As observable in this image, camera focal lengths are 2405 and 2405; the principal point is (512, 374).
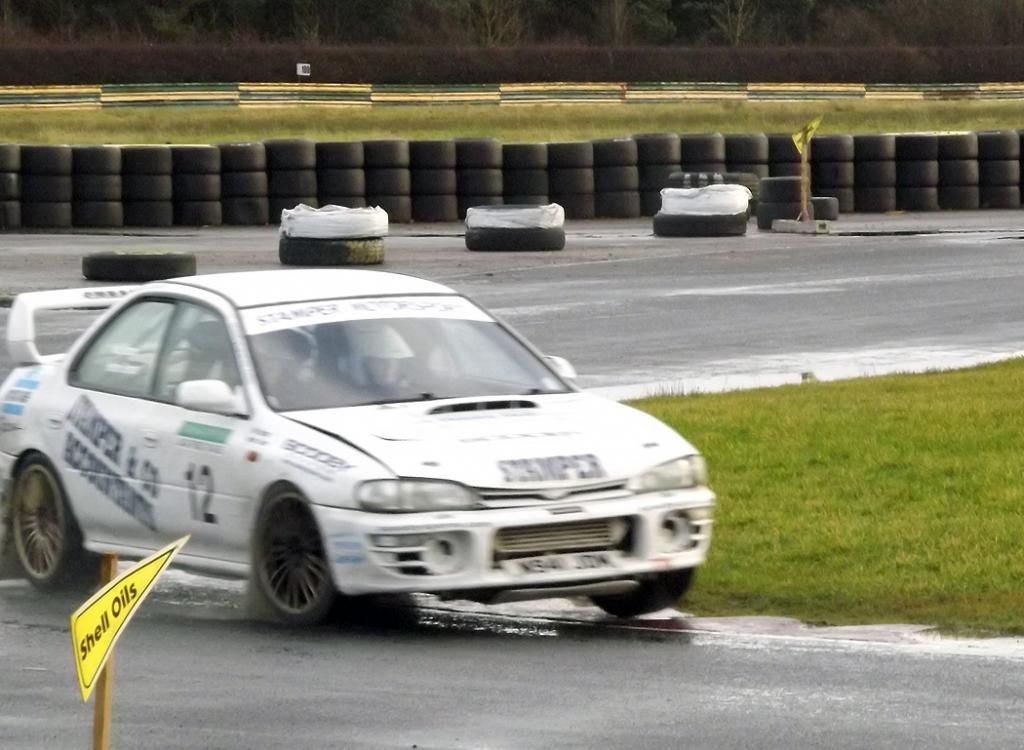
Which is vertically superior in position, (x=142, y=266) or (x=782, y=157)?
(x=782, y=157)

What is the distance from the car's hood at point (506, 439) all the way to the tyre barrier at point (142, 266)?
1534 cm

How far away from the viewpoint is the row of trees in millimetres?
74250

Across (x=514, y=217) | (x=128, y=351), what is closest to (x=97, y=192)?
(x=514, y=217)

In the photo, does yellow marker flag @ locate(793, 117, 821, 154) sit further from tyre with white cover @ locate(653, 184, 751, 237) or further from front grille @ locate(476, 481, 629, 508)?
front grille @ locate(476, 481, 629, 508)

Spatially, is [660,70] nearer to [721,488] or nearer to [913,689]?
[721,488]

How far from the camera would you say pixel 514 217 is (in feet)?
98.7

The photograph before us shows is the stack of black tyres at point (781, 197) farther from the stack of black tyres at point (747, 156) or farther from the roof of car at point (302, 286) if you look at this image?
the roof of car at point (302, 286)

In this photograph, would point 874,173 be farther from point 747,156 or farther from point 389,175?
point 389,175

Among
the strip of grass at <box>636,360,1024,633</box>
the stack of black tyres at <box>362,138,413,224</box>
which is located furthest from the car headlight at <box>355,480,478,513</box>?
the stack of black tyres at <box>362,138,413,224</box>

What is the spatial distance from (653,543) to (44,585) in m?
2.64

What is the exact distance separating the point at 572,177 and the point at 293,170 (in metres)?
4.54

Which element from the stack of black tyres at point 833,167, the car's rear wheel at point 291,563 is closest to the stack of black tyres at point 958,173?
the stack of black tyres at point 833,167

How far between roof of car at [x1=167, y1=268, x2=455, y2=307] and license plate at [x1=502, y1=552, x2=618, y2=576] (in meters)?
1.65

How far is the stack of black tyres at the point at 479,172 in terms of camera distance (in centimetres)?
3553
